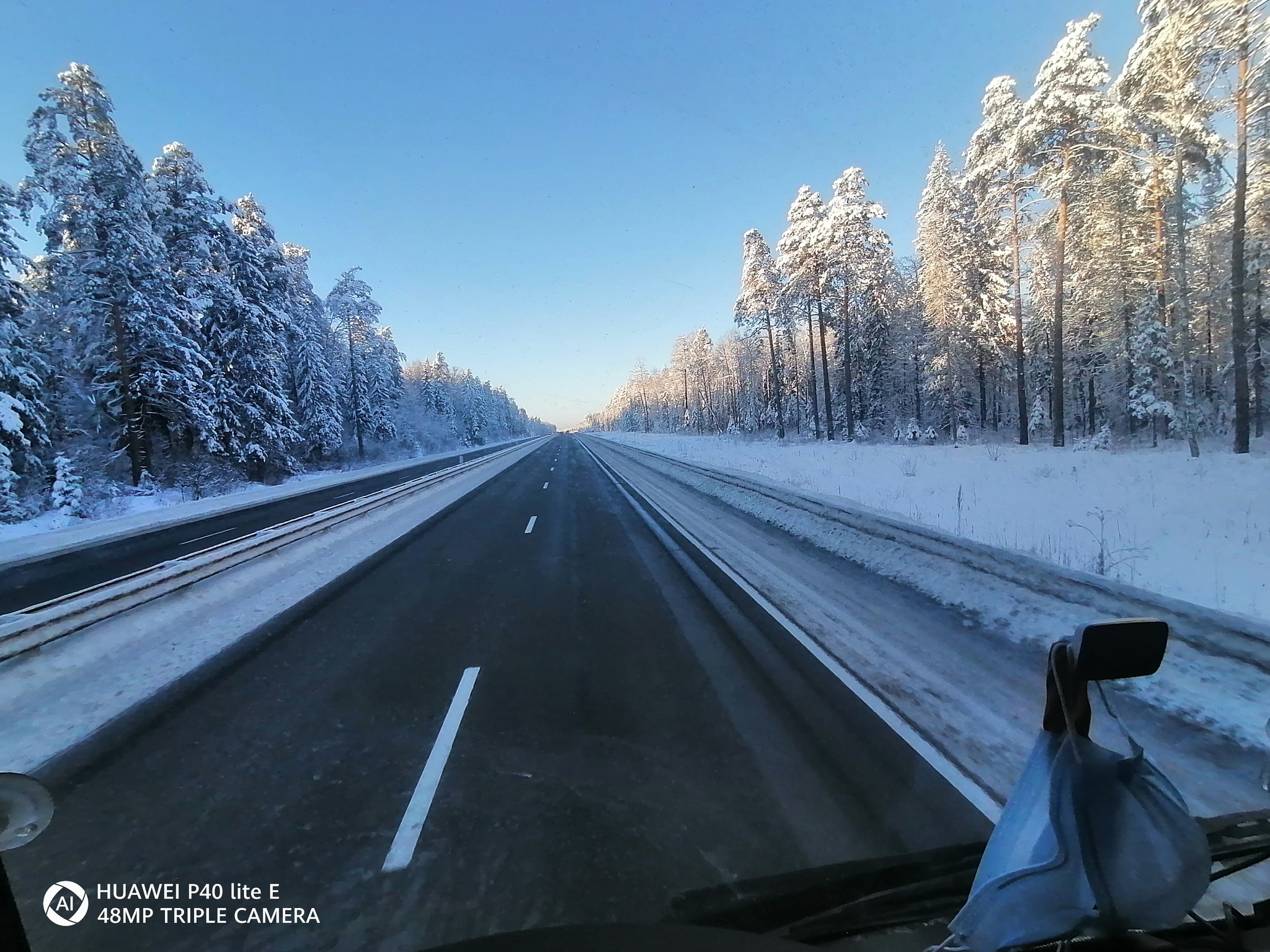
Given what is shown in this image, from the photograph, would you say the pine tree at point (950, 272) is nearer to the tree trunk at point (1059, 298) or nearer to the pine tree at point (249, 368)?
the tree trunk at point (1059, 298)

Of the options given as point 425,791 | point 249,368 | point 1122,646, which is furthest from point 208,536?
point 249,368

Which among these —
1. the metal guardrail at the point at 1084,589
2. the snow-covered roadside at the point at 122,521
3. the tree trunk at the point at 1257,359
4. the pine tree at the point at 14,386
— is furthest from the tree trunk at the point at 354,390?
the tree trunk at the point at 1257,359

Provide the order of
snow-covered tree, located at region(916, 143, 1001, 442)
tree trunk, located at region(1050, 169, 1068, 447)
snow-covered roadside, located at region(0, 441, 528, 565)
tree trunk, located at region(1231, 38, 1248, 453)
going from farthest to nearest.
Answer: snow-covered tree, located at region(916, 143, 1001, 442) < tree trunk, located at region(1050, 169, 1068, 447) < tree trunk, located at region(1231, 38, 1248, 453) < snow-covered roadside, located at region(0, 441, 528, 565)

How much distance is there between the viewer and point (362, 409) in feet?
156

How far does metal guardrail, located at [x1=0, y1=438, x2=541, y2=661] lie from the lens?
19.9 ft

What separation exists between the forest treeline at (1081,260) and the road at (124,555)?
25.9 meters

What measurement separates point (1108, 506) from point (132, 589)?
48.9ft

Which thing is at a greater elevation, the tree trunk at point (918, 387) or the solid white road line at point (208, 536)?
the tree trunk at point (918, 387)

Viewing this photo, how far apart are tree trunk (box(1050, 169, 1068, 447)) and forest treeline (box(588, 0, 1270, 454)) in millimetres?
79

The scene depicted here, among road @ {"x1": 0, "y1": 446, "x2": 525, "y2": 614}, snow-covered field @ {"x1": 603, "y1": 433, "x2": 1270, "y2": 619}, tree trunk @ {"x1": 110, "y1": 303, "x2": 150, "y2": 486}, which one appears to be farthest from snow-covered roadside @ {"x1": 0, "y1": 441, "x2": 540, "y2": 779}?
tree trunk @ {"x1": 110, "y1": 303, "x2": 150, "y2": 486}

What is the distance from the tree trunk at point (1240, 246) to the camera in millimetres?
15281

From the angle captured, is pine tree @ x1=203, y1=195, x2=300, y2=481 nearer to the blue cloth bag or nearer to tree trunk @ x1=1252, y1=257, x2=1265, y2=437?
the blue cloth bag

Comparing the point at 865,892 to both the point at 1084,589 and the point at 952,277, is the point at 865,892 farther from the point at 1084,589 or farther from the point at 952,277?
the point at 952,277

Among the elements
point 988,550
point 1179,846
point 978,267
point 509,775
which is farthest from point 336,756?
point 978,267
